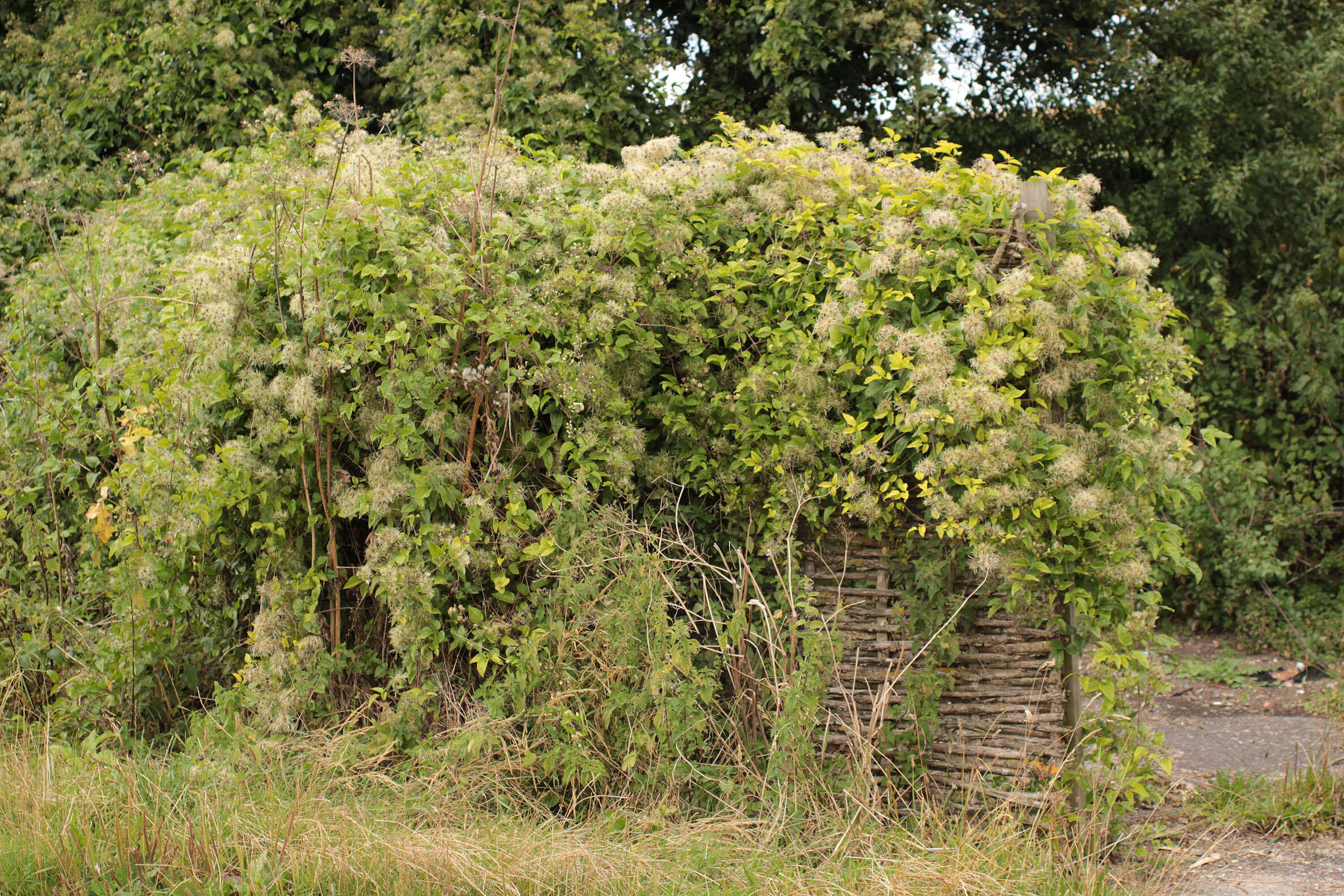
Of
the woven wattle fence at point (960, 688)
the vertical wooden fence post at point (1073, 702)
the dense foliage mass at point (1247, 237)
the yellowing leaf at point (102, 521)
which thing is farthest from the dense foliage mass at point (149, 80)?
the vertical wooden fence post at point (1073, 702)

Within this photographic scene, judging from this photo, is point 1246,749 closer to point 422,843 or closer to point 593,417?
point 593,417

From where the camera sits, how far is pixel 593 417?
12.5 ft

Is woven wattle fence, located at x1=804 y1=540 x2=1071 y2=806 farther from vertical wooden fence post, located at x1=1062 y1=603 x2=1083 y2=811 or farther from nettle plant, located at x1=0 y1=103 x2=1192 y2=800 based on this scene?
nettle plant, located at x1=0 y1=103 x2=1192 y2=800

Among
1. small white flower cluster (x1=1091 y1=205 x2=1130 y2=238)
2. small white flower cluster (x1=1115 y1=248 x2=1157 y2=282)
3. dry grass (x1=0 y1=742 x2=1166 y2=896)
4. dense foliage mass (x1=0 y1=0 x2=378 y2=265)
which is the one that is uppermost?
dense foliage mass (x1=0 y1=0 x2=378 y2=265)

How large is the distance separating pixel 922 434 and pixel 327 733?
223cm

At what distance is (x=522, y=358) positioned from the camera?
3703mm

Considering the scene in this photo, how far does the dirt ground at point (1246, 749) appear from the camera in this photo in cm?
362

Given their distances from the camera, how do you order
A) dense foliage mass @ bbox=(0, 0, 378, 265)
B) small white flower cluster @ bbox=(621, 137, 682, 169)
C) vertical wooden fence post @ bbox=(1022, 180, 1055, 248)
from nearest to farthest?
1. vertical wooden fence post @ bbox=(1022, 180, 1055, 248)
2. small white flower cluster @ bbox=(621, 137, 682, 169)
3. dense foliage mass @ bbox=(0, 0, 378, 265)

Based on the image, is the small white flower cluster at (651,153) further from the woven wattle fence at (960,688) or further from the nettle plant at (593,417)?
the woven wattle fence at (960,688)

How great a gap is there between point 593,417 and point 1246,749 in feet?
12.7

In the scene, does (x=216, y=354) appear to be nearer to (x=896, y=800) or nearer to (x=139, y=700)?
(x=139, y=700)

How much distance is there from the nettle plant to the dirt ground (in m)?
0.81

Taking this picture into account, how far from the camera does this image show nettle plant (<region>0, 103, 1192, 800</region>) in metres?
3.48

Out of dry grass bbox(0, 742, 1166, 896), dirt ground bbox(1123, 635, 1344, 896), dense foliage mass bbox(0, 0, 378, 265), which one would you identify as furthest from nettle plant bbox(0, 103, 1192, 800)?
dense foliage mass bbox(0, 0, 378, 265)
